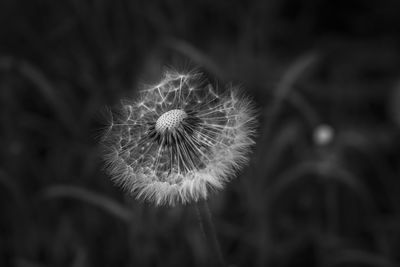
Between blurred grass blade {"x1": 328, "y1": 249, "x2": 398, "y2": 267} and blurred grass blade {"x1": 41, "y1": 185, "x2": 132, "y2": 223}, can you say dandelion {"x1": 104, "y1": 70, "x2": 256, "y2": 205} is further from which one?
blurred grass blade {"x1": 328, "y1": 249, "x2": 398, "y2": 267}

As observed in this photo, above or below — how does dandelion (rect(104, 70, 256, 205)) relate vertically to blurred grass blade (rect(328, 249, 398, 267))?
below

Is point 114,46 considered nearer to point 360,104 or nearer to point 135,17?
point 135,17

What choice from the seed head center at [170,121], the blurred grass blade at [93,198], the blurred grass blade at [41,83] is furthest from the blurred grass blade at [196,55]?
the seed head center at [170,121]

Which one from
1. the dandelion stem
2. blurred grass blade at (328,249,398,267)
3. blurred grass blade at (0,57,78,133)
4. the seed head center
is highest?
blurred grass blade at (0,57,78,133)

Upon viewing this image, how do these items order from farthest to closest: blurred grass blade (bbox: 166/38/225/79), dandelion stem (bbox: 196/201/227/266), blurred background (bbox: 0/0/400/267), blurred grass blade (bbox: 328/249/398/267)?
1. blurred grass blade (bbox: 166/38/225/79)
2. blurred background (bbox: 0/0/400/267)
3. blurred grass blade (bbox: 328/249/398/267)
4. dandelion stem (bbox: 196/201/227/266)

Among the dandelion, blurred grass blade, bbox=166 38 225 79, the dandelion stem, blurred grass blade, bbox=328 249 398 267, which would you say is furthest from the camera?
blurred grass blade, bbox=166 38 225 79

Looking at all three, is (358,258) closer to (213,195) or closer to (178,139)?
(213,195)

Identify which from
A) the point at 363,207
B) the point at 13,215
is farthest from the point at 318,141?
the point at 13,215

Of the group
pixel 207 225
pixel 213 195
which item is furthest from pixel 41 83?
pixel 207 225

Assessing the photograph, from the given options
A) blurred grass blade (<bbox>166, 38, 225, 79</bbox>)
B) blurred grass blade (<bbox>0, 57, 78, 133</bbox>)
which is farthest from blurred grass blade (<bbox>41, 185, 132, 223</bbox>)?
blurred grass blade (<bbox>166, 38, 225, 79</bbox>)
